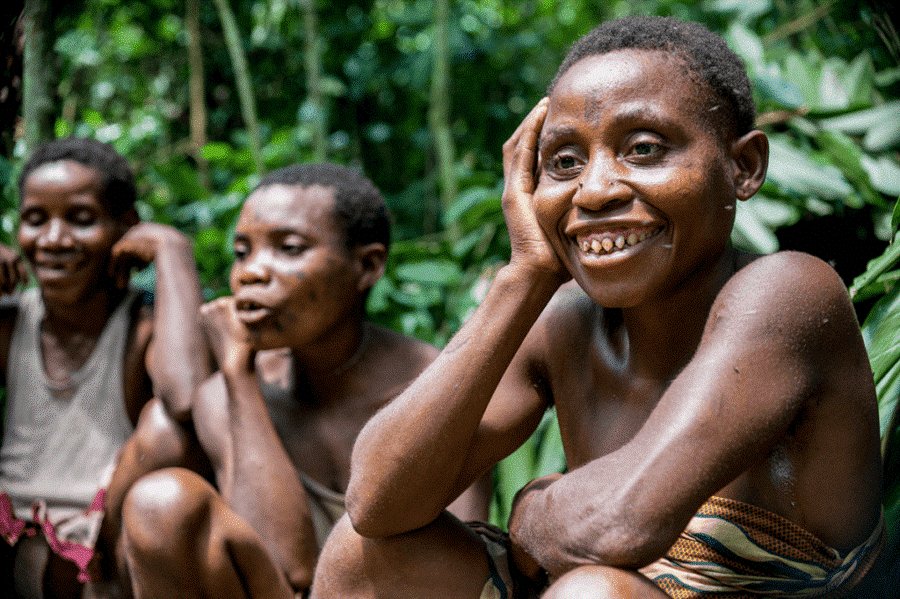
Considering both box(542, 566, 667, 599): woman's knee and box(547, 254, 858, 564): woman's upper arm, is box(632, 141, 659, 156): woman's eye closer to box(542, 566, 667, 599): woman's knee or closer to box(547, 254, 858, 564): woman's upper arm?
box(547, 254, 858, 564): woman's upper arm

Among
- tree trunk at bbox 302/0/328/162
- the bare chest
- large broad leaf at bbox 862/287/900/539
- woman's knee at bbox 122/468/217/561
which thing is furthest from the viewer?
tree trunk at bbox 302/0/328/162

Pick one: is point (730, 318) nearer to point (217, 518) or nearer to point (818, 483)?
point (818, 483)

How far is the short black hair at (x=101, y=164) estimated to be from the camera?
2.74 meters

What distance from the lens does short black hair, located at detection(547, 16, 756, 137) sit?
54.7 inches

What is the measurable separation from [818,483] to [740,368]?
10.4 inches

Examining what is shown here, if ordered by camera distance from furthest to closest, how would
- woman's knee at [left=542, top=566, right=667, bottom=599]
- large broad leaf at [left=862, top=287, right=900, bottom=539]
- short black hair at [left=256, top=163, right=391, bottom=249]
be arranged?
short black hair at [left=256, top=163, right=391, bottom=249] → large broad leaf at [left=862, top=287, right=900, bottom=539] → woman's knee at [left=542, top=566, right=667, bottom=599]

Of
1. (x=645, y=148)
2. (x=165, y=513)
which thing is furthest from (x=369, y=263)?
(x=645, y=148)

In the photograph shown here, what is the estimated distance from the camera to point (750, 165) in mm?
1446

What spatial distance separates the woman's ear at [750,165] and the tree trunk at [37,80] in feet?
9.04

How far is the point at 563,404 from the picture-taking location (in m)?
1.62

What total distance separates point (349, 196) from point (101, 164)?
92 cm

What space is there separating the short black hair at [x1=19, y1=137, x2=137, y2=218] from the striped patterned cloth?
2.16m

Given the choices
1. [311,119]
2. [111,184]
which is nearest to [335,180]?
[111,184]

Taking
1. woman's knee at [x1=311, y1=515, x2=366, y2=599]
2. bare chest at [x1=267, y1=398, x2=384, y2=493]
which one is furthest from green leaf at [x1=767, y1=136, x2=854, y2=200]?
woman's knee at [x1=311, y1=515, x2=366, y2=599]
